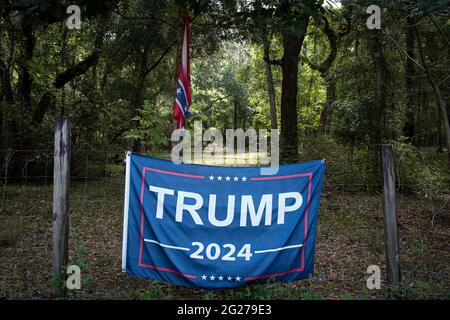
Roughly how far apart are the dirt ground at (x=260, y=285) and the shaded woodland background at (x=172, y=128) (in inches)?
1.5

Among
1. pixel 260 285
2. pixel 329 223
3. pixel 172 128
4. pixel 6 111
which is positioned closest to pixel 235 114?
pixel 172 128

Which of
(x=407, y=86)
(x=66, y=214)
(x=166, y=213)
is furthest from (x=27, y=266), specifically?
(x=407, y=86)

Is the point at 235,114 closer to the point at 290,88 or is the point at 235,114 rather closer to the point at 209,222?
the point at 290,88

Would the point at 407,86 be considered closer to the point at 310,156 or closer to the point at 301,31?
the point at 310,156

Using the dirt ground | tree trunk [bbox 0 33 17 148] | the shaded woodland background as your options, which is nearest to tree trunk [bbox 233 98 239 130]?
the shaded woodland background

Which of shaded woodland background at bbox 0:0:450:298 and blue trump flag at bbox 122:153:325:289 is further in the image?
shaded woodland background at bbox 0:0:450:298

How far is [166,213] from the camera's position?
15.0 ft

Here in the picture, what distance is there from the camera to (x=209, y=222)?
455cm

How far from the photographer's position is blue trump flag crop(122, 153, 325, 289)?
4551 millimetres

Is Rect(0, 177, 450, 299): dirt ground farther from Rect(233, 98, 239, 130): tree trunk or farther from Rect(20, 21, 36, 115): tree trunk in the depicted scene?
Rect(233, 98, 239, 130): tree trunk

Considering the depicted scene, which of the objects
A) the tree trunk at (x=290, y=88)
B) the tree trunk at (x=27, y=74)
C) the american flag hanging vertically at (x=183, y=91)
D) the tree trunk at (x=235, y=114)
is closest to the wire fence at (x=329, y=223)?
the american flag hanging vertically at (x=183, y=91)

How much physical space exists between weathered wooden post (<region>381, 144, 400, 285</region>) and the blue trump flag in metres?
0.97

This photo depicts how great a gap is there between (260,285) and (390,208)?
1784 mm
